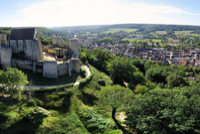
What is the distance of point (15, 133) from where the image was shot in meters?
18.9

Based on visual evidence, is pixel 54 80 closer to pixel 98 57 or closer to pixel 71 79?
pixel 71 79

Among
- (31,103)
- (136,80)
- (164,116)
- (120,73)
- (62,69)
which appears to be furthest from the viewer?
(120,73)

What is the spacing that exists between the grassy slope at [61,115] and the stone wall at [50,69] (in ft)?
22.5

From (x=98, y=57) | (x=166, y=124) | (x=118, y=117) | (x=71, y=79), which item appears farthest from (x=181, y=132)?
(x=98, y=57)

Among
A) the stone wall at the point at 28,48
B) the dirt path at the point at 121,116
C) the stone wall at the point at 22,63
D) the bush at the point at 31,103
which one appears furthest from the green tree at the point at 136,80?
the bush at the point at 31,103

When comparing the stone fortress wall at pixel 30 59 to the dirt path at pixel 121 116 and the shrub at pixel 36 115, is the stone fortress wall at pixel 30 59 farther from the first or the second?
the dirt path at pixel 121 116

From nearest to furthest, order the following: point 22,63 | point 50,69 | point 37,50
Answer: point 50,69
point 22,63
point 37,50

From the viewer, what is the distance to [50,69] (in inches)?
1406

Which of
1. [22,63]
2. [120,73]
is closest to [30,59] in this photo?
[22,63]

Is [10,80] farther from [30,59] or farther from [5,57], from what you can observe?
[5,57]

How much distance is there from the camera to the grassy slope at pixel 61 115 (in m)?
20.5

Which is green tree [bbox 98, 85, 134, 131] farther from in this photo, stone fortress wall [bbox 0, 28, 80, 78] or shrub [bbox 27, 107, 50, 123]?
stone fortress wall [bbox 0, 28, 80, 78]

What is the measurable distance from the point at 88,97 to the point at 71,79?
735 centimetres

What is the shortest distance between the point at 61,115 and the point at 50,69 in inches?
560
